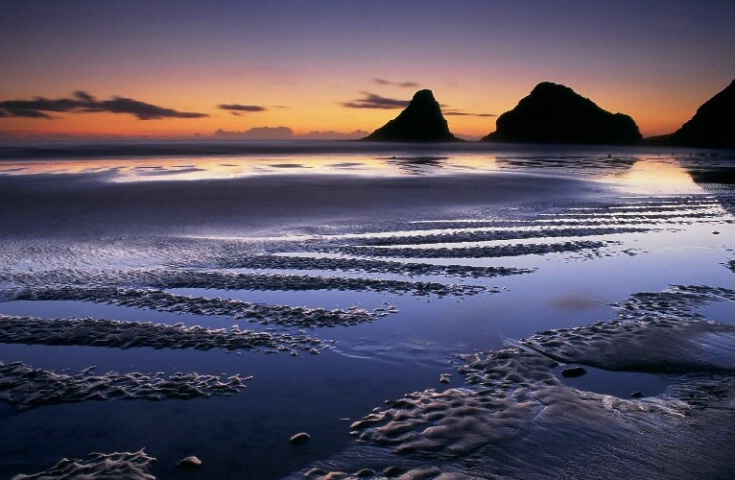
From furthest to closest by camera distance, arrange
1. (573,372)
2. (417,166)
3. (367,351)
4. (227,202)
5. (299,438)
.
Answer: (417,166) → (227,202) → (367,351) → (573,372) → (299,438)

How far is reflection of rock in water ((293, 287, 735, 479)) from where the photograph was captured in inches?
169

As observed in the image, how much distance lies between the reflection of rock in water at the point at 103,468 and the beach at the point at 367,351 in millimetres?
30

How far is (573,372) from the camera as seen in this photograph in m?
6.16

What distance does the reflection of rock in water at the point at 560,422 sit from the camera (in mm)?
4293

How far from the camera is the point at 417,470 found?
422cm

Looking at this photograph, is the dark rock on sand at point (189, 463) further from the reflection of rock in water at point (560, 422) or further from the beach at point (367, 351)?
the reflection of rock in water at point (560, 422)

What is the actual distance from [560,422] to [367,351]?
267 cm

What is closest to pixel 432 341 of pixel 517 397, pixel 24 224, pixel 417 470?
pixel 517 397

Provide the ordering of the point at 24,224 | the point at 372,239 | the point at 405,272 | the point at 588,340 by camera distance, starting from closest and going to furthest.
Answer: the point at 588,340
the point at 405,272
the point at 372,239
the point at 24,224

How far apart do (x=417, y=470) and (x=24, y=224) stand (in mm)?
15835

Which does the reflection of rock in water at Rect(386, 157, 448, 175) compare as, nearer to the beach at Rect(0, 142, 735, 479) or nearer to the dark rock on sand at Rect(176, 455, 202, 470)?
the beach at Rect(0, 142, 735, 479)

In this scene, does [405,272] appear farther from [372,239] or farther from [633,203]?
[633,203]

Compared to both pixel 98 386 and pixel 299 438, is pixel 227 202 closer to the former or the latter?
pixel 98 386

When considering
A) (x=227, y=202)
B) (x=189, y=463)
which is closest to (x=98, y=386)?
(x=189, y=463)
